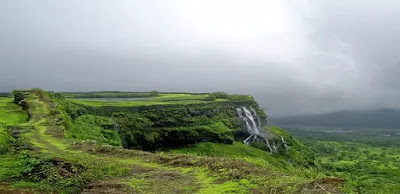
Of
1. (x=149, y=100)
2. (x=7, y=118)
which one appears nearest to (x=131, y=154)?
(x=7, y=118)

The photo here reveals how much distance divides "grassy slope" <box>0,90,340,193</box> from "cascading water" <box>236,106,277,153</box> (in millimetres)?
49469

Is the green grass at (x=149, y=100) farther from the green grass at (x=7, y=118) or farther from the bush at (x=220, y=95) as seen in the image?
the green grass at (x=7, y=118)

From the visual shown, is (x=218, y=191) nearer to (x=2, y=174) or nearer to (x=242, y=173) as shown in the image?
(x=242, y=173)

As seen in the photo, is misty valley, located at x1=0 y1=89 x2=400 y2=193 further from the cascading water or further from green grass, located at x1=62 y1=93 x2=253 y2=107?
the cascading water

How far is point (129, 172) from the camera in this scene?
803 inches

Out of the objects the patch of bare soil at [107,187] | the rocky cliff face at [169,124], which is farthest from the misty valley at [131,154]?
the rocky cliff face at [169,124]

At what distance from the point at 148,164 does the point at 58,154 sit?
18.8 feet

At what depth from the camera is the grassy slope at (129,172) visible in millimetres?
16797

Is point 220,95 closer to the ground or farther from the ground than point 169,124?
farther from the ground

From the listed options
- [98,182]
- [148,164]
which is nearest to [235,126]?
[148,164]

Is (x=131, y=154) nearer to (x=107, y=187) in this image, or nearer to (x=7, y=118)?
(x=107, y=187)

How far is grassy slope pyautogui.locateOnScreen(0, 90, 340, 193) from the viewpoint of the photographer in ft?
55.1

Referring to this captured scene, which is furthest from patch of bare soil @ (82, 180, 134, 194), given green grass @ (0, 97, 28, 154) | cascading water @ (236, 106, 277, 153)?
cascading water @ (236, 106, 277, 153)

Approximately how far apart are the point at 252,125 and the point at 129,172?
197 feet
